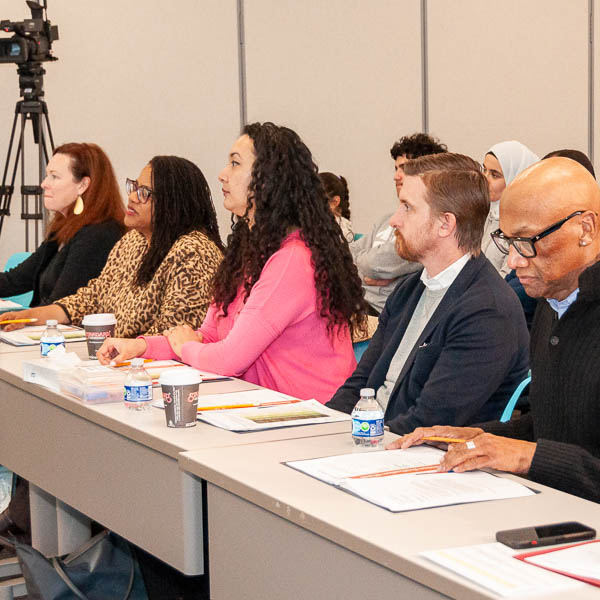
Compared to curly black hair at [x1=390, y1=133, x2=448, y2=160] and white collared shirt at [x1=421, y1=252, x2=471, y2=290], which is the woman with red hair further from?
white collared shirt at [x1=421, y1=252, x2=471, y2=290]

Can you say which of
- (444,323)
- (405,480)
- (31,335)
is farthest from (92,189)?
(405,480)

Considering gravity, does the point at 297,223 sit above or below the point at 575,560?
above

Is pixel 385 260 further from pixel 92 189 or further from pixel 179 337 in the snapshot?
pixel 179 337

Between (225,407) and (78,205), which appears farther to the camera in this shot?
(78,205)

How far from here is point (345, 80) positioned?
250 inches

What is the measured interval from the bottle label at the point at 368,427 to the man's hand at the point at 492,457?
199mm

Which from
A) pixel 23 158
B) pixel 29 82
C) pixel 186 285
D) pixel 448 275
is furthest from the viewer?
pixel 23 158

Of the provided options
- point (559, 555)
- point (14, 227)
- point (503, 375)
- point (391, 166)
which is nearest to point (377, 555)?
point (559, 555)

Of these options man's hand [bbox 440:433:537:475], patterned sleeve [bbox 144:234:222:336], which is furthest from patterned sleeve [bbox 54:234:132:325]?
man's hand [bbox 440:433:537:475]

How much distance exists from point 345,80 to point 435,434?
4.98m

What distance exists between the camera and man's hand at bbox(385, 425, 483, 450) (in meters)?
1.66

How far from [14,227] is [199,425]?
419cm

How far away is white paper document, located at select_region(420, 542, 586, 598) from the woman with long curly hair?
1.37 metres

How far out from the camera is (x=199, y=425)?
1.90 m
